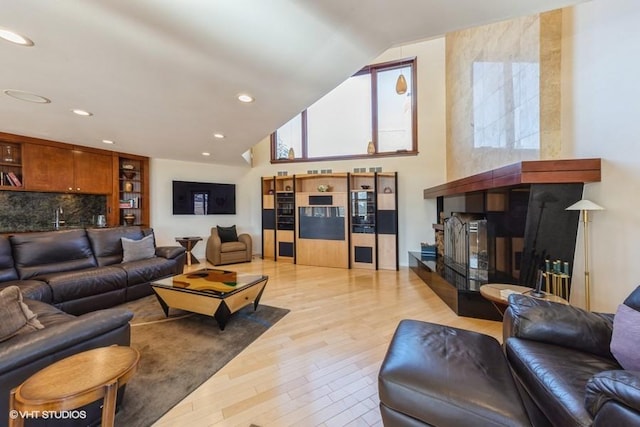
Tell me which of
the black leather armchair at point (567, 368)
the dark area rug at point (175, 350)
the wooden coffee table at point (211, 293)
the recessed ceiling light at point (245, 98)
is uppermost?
the recessed ceiling light at point (245, 98)

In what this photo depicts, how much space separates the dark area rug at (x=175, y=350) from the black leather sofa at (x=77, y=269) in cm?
33

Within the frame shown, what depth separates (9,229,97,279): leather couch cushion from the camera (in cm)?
310

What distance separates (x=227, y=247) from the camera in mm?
5652

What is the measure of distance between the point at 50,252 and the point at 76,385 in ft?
11.0

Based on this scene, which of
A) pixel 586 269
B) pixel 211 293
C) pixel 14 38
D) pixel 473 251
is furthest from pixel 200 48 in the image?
pixel 473 251

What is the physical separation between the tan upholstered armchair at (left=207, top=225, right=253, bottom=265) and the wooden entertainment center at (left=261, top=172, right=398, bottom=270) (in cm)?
54

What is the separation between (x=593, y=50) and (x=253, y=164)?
6.12m

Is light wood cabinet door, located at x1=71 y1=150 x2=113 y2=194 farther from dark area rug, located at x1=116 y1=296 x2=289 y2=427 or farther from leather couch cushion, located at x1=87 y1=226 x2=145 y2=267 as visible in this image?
dark area rug, located at x1=116 y1=296 x2=289 y2=427

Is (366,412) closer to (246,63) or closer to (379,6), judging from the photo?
(379,6)

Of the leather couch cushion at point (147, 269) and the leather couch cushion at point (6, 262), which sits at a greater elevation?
the leather couch cushion at point (6, 262)

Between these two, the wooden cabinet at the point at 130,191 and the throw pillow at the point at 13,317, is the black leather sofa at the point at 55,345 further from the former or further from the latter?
the wooden cabinet at the point at 130,191

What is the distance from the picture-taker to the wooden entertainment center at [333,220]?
5.27m

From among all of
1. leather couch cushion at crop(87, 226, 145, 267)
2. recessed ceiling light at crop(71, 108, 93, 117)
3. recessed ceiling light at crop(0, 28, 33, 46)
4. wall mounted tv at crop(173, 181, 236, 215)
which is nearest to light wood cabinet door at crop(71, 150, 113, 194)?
wall mounted tv at crop(173, 181, 236, 215)

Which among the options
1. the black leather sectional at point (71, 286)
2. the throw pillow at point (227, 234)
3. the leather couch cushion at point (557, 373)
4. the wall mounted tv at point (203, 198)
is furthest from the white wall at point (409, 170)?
the leather couch cushion at point (557, 373)
